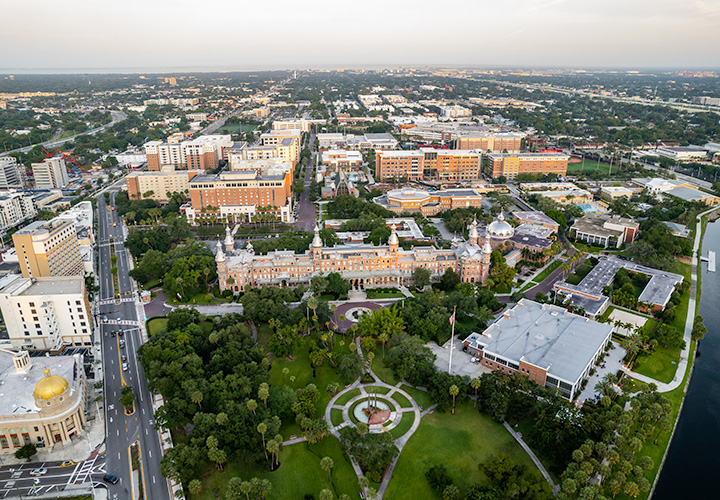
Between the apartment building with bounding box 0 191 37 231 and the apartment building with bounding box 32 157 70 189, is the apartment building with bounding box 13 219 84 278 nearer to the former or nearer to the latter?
the apartment building with bounding box 0 191 37 231

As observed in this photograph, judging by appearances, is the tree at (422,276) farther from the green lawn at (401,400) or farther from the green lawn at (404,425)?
the green lawn at (404,425)

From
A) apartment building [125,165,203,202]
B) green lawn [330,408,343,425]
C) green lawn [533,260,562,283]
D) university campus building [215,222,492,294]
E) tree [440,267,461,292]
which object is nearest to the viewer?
green lawn [330,408,343,425]

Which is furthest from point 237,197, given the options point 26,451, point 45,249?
point 26,451

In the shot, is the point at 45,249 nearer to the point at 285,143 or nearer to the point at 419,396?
the point at 419,396

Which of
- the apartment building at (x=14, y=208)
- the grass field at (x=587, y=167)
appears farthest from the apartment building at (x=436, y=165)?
the apartment building at (x=14, y=208)

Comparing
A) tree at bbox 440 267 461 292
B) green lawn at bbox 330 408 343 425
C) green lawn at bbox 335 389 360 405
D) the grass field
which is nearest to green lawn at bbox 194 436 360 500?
green lawn at bbox 330 408 343 425

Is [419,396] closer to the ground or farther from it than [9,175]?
closer to the ground
